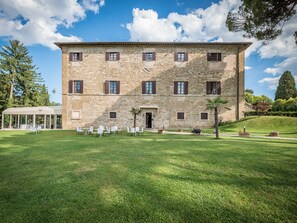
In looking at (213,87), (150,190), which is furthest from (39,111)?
(150,190)

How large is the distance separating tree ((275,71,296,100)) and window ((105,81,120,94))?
37.7m

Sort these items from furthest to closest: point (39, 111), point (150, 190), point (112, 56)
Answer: point (39, 111)
point (112, 56)
point (150, 190)

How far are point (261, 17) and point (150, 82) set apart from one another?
13.3 m

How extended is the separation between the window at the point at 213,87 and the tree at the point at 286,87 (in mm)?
27516

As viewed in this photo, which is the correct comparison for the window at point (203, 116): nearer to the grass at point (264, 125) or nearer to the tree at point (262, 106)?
the grass at point (264, 125)

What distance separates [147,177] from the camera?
12.9 feet

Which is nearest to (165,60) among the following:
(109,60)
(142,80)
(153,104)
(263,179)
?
(142,80)

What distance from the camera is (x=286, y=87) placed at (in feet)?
119

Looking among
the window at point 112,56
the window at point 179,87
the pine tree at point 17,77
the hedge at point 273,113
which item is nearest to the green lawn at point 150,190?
the window at point 179,87

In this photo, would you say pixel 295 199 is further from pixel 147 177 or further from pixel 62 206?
pixel 62 206

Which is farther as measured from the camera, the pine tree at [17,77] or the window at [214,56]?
the pine tree at [17,77]

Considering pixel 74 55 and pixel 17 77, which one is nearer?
pixel 74 55

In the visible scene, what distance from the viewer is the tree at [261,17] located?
21.5 ft

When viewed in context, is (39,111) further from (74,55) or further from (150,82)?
(150,82)
